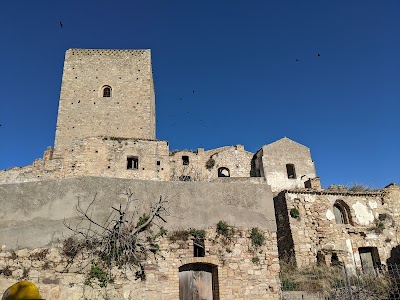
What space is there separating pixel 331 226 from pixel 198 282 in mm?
10326

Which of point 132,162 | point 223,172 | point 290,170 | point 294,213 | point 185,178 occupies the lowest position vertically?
point 294,213

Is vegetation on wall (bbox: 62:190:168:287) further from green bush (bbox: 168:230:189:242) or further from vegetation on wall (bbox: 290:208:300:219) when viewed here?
vegetation on wall (bbox: 290:208:300:219)

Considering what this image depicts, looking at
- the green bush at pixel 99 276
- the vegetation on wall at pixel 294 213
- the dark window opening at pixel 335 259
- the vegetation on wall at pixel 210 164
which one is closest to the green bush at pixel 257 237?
the green bush at pixel 99 276

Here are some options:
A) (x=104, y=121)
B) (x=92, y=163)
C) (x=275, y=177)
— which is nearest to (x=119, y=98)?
(x=104, y=121)

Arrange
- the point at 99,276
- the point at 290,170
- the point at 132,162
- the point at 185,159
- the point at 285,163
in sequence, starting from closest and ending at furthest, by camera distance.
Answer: the point at 99,276
the point at 132,162
the point at 285,163
the point at 290,170
the point at 185,159

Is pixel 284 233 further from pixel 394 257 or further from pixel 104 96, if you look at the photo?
pixel 104 96

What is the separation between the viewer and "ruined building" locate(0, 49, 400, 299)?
8539 mm

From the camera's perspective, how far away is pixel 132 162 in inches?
779

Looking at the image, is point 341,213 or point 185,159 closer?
point 341,213

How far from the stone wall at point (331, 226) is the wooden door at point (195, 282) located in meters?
7.96

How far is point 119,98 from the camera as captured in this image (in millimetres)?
22719

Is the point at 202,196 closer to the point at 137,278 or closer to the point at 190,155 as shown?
the point at 137,278

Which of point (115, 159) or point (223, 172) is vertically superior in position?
point (223, 172)

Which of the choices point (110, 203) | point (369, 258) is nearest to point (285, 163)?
point (369, 258)
